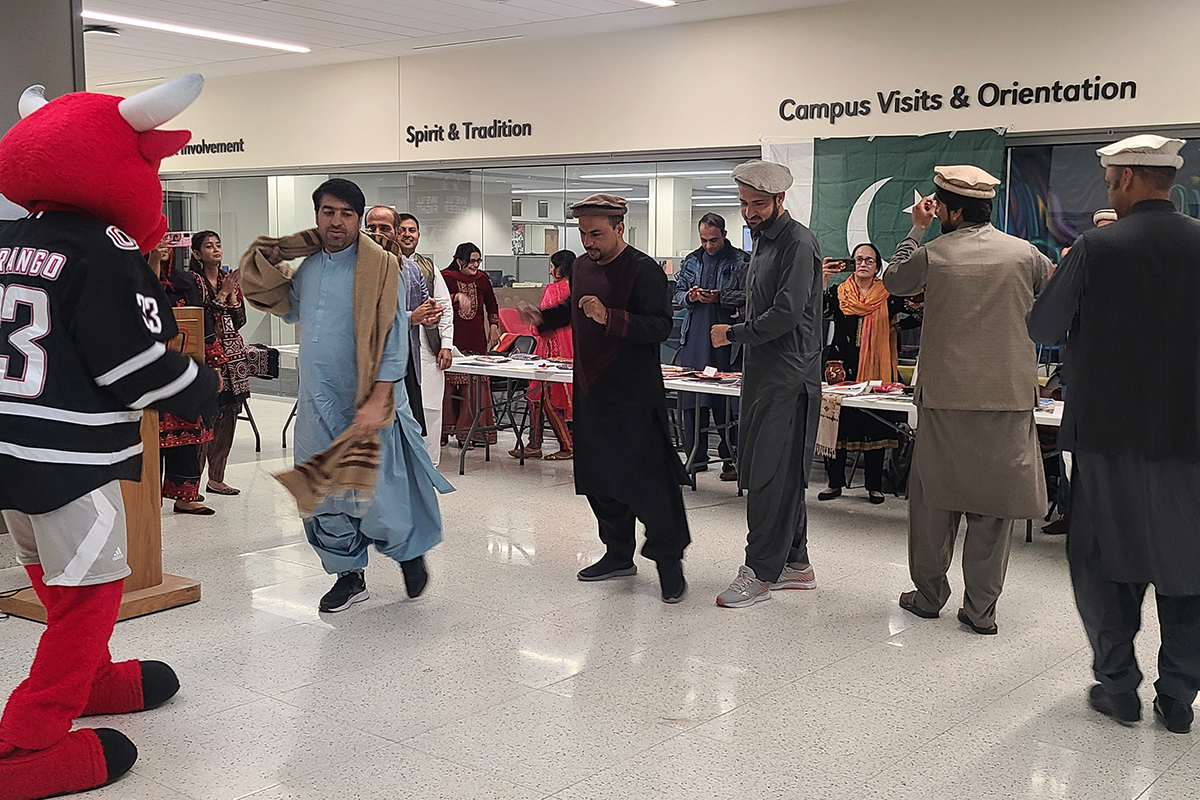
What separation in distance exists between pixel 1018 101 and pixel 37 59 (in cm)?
578

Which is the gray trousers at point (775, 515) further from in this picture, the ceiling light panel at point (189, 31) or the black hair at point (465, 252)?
the ceiling light panel at point (189, 31)

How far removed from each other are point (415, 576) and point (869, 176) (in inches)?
193

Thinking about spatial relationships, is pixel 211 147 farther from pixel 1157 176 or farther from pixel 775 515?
pixel 1157 176

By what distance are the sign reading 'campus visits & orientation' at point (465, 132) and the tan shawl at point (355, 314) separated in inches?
232

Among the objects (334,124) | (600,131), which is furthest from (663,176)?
(334,124)

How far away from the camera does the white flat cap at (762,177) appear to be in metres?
4.48

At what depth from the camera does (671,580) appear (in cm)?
466

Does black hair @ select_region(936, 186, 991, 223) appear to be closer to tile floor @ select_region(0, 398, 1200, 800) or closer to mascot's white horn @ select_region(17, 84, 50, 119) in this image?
tile floor @ select_region(0, 398, 1200, 800)

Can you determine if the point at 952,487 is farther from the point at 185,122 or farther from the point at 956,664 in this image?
the point at 185,122

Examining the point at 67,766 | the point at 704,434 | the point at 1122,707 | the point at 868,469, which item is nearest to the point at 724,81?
the point at 704,434

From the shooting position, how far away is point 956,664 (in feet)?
13.0

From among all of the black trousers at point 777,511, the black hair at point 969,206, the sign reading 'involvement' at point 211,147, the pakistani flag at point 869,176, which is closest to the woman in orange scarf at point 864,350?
the pakistani flag at point 869,176

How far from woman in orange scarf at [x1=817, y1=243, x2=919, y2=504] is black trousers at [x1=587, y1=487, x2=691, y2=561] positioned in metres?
2.32

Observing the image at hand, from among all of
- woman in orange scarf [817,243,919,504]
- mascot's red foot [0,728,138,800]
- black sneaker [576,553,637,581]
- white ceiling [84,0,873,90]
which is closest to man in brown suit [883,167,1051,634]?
black sneaker [576,553,637,581]
